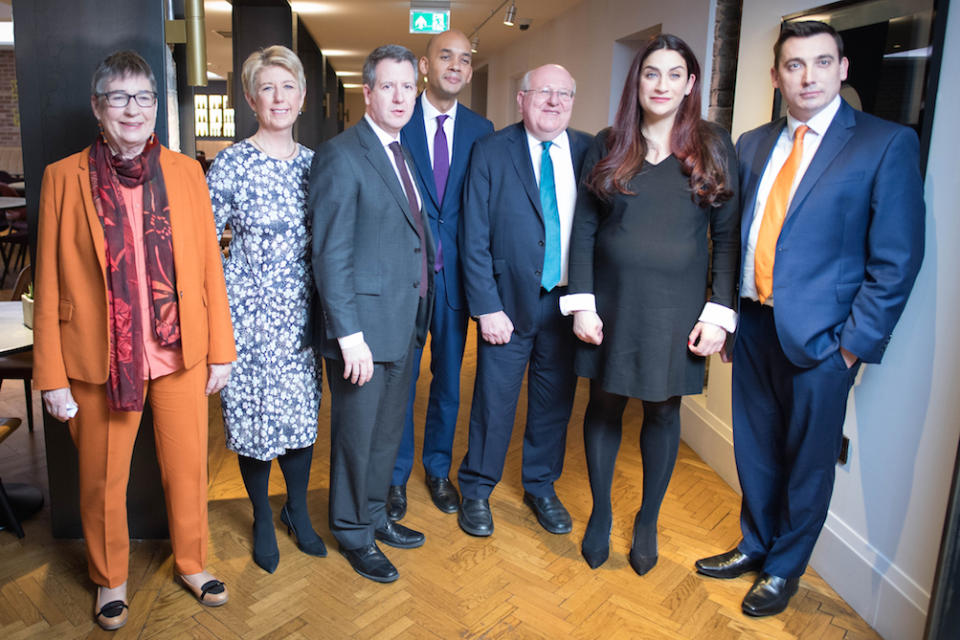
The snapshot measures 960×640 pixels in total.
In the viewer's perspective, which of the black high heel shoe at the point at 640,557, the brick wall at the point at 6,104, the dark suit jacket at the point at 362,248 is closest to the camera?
the dark suit jacket at the point at 362,248

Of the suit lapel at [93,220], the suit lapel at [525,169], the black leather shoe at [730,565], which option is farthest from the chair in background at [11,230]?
the black leather shoe at [730,565]

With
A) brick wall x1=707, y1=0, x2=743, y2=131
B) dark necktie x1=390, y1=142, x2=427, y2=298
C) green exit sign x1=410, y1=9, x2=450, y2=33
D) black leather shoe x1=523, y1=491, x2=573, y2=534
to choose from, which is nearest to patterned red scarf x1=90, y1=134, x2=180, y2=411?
dark necktie x1=390, y1=142, x2=427, y2=298

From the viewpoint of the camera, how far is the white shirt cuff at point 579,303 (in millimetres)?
2604

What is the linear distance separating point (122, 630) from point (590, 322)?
6.18ft

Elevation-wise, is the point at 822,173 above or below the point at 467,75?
below

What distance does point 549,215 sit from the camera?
281cm

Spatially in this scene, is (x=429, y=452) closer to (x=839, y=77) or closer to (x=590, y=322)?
(x=590, y=322)

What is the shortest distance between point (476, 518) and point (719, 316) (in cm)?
134

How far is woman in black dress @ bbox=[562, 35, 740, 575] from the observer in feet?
7.86

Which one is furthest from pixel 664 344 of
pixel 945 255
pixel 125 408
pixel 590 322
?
pixel 125 408

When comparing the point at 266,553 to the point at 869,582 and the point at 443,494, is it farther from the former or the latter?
the point at 869,582

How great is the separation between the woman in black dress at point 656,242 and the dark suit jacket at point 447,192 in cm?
59

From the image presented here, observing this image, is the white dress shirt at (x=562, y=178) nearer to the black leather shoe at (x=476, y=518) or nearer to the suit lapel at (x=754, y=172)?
the suit lapel at (x=754, y=172)

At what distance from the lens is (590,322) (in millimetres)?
2588
